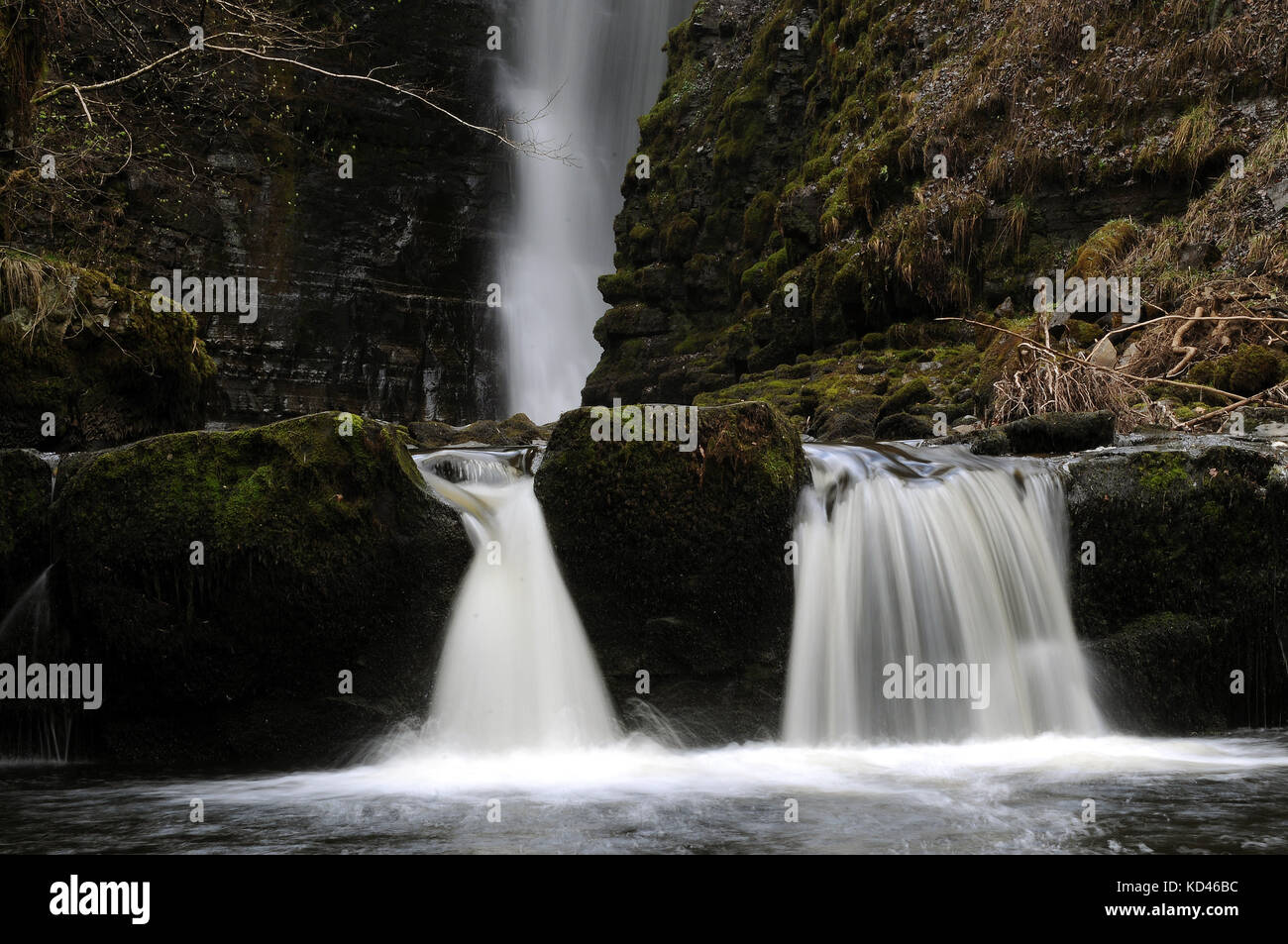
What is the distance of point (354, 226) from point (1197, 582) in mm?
26954

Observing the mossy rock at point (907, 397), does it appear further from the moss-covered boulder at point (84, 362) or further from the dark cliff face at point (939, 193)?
the moss-covered boulder at point (84, 362)

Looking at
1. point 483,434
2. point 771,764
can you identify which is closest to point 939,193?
point 483,434

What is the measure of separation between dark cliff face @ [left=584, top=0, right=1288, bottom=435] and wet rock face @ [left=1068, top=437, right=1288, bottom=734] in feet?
14.7

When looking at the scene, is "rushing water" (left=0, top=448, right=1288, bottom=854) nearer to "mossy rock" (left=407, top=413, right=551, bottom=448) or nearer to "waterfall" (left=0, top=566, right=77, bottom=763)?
"waterfall" (left=0, top=566, right=77, bottom=763)

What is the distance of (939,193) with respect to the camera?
1736 centimetres

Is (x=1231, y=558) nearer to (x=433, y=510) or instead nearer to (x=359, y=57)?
(x=433, y=510)

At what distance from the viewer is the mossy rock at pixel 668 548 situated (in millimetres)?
6840

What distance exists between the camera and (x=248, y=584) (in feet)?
20.2

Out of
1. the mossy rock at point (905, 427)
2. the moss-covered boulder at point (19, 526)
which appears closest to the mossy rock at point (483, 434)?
the mossy rock at point (905, 427)

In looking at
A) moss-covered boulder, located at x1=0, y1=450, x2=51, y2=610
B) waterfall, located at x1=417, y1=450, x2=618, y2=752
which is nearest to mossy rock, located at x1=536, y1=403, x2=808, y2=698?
waterfall, located at x1=417, y1=450, x2=618, y2=752

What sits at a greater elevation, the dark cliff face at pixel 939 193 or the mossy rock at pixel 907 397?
the dark cliff face at pixel 939 193

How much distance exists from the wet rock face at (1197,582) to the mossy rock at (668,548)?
2.45 metres

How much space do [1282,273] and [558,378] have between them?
21.1 m

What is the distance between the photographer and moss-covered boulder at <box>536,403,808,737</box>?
6836 millimetres
